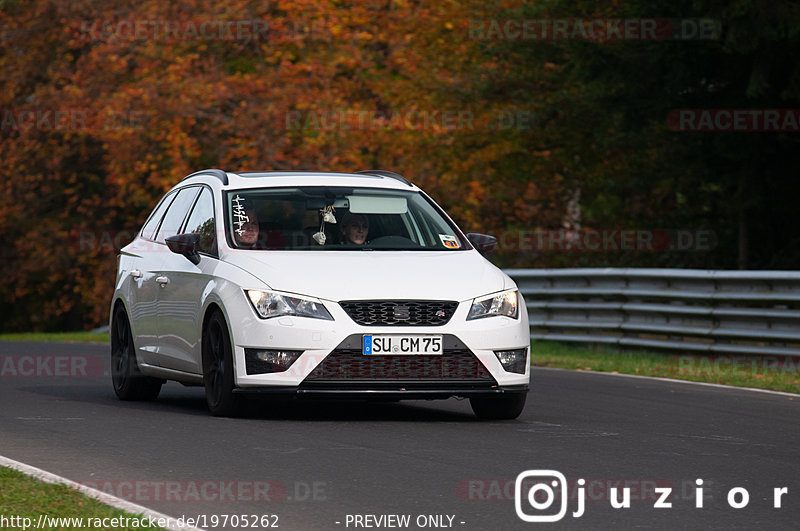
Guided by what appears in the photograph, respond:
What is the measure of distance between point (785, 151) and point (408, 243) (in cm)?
1391

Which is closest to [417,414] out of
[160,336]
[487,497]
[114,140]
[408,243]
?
[408,243]

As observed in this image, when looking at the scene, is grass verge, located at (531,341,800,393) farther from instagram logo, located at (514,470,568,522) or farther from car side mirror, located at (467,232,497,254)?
instagram logo, located at (514,470,568,522)

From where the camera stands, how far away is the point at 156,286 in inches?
492

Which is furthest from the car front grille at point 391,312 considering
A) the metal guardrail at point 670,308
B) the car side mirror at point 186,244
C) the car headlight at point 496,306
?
the metal guardrail at point 670,308

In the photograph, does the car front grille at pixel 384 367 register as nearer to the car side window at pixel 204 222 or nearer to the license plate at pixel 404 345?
the license plate at pixel 404 345

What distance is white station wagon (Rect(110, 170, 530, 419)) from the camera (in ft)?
34.5

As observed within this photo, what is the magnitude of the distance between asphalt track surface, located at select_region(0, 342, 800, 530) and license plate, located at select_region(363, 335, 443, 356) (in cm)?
52

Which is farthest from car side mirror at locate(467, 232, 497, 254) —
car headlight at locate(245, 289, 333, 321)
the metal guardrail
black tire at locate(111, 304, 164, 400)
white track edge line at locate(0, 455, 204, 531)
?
the metal guardrail

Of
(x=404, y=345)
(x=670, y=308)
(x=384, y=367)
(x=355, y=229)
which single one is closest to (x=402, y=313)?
(x=404, y=345)

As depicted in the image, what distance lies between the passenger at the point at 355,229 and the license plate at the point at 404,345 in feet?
4.40

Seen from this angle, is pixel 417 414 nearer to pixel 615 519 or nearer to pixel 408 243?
pixel 408 243

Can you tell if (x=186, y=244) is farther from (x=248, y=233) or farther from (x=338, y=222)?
(x=338, y=222)

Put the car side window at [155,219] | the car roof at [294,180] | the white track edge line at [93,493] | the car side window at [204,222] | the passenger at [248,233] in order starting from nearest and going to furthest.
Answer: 1. the white track edge line at [93,493]
2. the passenger at [248,233]
3. the car side window at [204,222]
4. the car roof at [294,180]
5. the car side window at [155,219]

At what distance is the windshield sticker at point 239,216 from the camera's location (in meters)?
11.6
